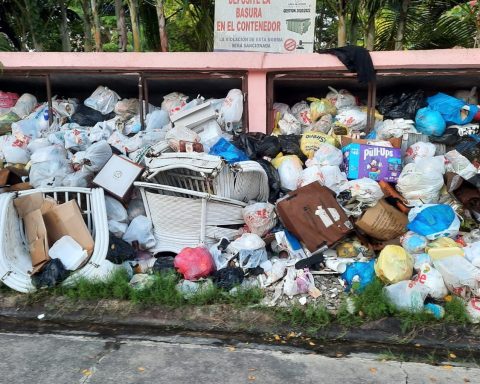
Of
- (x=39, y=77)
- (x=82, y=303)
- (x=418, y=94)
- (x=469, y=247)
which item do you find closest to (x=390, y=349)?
(x=469, y=247)

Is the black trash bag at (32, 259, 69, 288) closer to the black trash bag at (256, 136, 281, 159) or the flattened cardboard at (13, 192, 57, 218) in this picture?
the flattened cardboard at (13, 192, 57, 218)

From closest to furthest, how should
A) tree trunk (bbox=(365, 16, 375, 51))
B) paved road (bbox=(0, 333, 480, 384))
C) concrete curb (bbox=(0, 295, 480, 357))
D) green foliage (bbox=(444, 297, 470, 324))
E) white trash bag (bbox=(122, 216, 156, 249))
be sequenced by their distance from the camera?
paved road (bbox=(0, 333, 480, 384)), concrete curb (bbox=(0, 295, 480, 357)), green foliage (bbox=(444, 297, 470, 324)), white trash bag (bbox=(122, 216, 156, 249)), tree trunk (bbox=(365, 16, 375, 51))

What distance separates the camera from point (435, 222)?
443cm

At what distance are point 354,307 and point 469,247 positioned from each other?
3.81 feet

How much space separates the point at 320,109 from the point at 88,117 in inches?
113

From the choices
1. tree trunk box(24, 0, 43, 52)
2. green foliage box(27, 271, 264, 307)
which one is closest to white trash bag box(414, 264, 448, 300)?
green foliage box(27, 271, 264, 307)

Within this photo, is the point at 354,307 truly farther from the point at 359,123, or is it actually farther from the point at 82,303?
the point at 359,123

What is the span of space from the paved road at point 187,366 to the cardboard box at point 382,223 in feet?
4.89

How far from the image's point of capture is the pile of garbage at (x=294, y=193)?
14.0 ft

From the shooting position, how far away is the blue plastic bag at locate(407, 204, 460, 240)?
4410mm

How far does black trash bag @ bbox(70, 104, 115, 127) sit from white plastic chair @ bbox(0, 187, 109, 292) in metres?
1.64

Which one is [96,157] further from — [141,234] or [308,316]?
[308,316]

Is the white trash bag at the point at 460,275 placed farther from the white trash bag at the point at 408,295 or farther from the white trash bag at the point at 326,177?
the white trash bag at the point at 326,177

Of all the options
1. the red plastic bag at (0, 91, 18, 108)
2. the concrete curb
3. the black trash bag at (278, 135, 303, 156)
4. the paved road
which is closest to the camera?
the paved road
